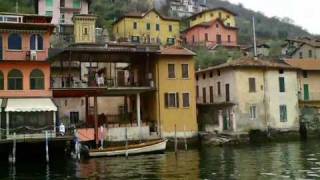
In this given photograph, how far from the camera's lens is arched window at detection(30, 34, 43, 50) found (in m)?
45.3

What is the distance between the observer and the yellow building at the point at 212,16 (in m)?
110

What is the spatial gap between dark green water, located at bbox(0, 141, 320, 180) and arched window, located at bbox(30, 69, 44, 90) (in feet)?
23.8

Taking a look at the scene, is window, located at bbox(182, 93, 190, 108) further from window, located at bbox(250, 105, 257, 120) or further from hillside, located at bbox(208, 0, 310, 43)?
hillside, located at bbox(208, 0, 310, 43)

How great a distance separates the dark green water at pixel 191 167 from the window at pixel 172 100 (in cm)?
838

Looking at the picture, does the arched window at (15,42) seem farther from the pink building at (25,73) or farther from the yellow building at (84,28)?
the yellow building at (84,28)

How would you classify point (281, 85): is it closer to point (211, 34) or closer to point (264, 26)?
point (211, 34)

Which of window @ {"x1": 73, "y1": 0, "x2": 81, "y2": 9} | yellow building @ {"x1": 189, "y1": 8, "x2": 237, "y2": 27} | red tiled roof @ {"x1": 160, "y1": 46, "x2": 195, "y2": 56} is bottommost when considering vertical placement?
red tiled roof @ {"x1": 160, "y1": 46, "x2": 195, "y2": 56}

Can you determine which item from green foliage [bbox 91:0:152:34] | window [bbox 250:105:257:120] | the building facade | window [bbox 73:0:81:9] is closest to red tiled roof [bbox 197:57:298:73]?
window [bbox 250:105:257:120]

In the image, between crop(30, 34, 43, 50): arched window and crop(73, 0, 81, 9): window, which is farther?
crop(73, 0, 81, 9): window

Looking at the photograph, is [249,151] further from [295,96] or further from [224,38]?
[224,38]

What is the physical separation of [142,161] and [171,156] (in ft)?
14.9

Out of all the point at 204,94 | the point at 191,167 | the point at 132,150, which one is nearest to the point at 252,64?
the point at 204,94

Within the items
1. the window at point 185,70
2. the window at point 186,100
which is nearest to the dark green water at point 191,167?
the window at point 186,100

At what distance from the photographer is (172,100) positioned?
169ft
